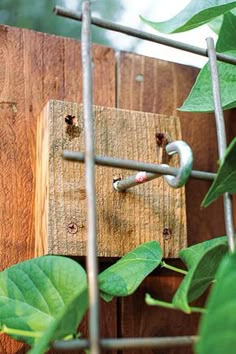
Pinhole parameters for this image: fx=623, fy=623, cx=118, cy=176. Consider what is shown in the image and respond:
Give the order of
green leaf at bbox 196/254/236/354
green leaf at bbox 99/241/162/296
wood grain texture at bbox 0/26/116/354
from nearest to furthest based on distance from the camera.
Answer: green leaf at bbox 196/254/236/354 → green leaf at bbox 99/241/162/296 → wood grain texture at bbox 0/26/116/354

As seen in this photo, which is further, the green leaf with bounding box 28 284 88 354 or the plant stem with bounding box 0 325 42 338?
the plant stem with bounding box 0 325 42 338

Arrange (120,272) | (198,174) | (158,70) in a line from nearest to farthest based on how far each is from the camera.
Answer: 1. (198,174)
2. (120,272)
3. (158,70)

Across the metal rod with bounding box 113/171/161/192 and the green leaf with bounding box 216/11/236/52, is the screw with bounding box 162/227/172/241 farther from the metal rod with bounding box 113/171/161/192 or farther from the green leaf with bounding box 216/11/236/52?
the green leaf with bounding box 216/11/236/52

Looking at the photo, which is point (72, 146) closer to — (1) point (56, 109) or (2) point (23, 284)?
(1) point (56, 109)

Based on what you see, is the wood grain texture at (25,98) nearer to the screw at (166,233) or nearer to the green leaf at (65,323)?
the screw at (166,233)

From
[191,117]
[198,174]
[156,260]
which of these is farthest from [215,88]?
[191,117]

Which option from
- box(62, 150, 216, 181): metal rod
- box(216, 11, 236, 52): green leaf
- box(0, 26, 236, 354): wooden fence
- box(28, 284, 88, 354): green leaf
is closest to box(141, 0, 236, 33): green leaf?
box(216, 11, 236, 52): green leaf

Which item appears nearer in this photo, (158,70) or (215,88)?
(215,88)
